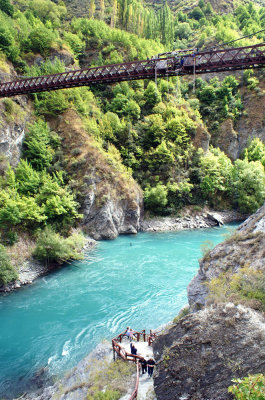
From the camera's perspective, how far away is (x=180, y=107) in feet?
129

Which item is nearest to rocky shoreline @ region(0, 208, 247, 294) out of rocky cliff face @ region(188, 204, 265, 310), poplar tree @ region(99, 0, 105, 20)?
rocky cliff face @ region(188, 204, 265, 310)

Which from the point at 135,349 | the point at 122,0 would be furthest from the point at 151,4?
the point at 135,349

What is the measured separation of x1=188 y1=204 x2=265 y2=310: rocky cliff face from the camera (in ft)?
28.4

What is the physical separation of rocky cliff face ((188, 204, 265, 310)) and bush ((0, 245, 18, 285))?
1233 cm

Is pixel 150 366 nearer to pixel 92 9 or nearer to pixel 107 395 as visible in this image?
pixel 107 395

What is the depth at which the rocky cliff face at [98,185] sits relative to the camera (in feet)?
87.5

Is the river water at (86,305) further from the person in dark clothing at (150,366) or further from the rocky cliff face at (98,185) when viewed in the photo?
the person in dark clothing at (150,366)

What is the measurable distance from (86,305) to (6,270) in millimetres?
5918

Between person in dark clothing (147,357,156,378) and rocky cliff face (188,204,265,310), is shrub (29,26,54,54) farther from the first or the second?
person in dark clothing (147,357,156,378)

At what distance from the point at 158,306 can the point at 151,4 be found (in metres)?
100

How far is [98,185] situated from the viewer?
28.0 m

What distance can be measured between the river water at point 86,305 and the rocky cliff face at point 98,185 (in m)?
3.92

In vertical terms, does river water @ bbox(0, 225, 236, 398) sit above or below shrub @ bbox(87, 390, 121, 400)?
below

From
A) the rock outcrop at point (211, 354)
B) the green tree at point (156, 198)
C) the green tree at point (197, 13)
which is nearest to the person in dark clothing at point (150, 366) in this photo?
the rock outcrop at point (211, 354)
